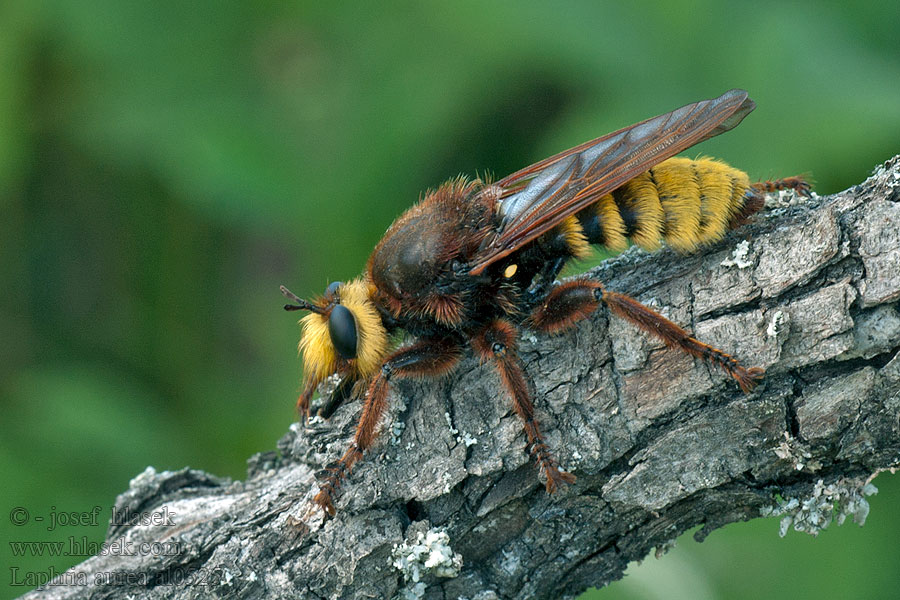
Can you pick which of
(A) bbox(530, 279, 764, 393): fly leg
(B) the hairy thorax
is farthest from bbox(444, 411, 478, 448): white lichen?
(B) the hairy thorax

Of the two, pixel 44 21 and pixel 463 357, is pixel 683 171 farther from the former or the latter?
pixel 44 21

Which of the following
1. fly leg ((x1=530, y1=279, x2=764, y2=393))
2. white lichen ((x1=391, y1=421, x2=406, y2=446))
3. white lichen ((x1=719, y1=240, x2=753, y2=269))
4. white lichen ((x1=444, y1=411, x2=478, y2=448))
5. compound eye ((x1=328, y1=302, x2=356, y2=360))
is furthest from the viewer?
compound eye ((x1=328, y1=302, x2=356, y2=360))

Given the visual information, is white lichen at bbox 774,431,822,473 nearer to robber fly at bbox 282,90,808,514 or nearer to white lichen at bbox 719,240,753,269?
white lichen at bbox 719,240,753,269

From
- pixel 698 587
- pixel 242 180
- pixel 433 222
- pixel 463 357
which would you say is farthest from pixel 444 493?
pixel 242 180

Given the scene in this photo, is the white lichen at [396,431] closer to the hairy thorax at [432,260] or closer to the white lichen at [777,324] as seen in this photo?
the hairy thorax at [432,260]

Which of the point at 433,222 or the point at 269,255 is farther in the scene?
the point at 269,255

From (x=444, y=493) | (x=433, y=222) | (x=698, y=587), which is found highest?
(x=433, y=222)

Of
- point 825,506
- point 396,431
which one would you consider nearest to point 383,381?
point 396,431

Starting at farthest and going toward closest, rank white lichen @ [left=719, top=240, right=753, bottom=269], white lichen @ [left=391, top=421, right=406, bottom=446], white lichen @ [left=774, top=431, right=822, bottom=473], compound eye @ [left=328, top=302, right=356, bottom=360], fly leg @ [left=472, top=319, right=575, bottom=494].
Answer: compound eye @ [left=328, top=302, right=356, bottom=360]
white lichen @ [left=391, top=421, right=406, bottom=446]
white lichen @ [left=719, top=240, right=753, bottom=269]
fly leg @ [left=472, top=319, right=575, bottom=494]
white lichen @ [left=774, top=431, right=822, bottom=473]
